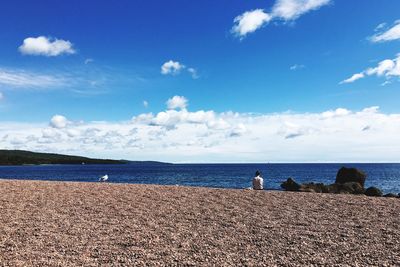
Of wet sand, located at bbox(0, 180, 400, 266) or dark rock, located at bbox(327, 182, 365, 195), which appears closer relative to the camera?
wet sand, located at bbox(0, 180, 400, 266)

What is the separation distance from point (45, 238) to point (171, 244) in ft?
11.0

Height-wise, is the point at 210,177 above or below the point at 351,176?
below

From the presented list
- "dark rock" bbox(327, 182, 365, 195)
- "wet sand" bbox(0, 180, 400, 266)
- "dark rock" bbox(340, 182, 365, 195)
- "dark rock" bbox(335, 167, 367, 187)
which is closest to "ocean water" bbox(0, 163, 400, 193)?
"dark rock" bbox(335, 167, 367, 187)

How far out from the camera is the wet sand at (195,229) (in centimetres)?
889

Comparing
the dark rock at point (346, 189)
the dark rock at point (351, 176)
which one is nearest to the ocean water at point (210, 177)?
the dark rock at point (351, 176)

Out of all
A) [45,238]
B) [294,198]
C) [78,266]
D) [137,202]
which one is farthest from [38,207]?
[294,198]

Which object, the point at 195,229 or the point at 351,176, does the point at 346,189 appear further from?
the point at 195,229

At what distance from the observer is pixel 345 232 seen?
1155 centimetres

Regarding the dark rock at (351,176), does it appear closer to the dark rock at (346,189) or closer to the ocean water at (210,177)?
the dark rock at (346,189)

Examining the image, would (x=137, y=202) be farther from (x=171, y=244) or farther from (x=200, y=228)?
(x=171, y=244)

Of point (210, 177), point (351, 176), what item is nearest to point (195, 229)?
point (351, 176)

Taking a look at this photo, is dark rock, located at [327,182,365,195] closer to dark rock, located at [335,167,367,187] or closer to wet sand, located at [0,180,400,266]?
dark rock, located at [335,167,367,187]

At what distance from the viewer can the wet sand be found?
8891 mm

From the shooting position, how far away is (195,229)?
11852mm
